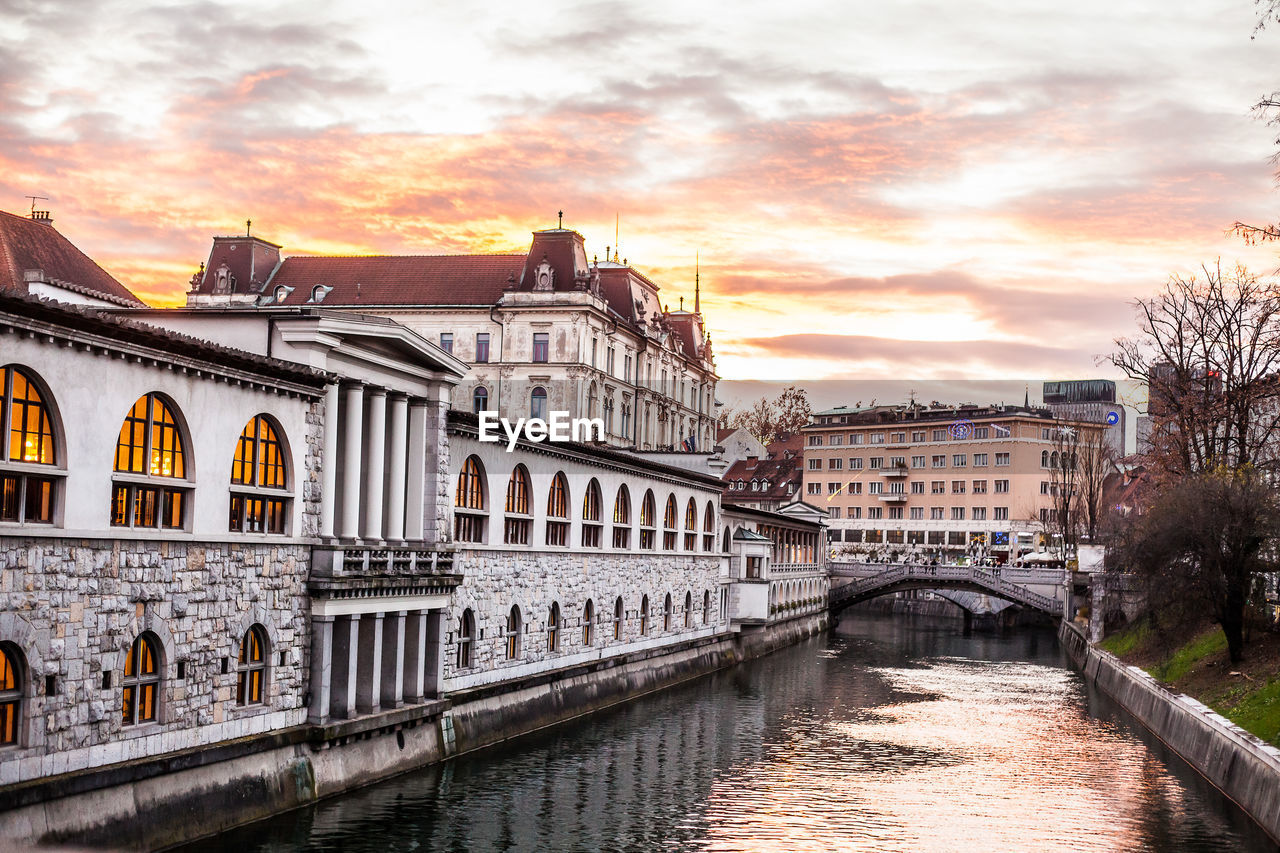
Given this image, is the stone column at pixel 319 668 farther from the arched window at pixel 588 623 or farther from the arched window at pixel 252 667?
the arched window at pixel 588 623

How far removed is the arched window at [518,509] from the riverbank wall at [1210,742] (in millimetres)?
20073

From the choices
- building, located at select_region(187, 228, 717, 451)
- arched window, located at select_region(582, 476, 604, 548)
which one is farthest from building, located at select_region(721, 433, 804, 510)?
arched window, located at select_region(582, 476, 604, 548)

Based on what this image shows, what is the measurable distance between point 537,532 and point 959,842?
18982 mm

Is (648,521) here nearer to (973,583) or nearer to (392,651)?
(392,651)

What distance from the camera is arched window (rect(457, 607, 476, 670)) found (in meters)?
40.0

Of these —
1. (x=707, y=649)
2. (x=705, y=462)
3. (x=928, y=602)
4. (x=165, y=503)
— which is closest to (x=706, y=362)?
(x=928, y=602)

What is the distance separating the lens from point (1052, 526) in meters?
125

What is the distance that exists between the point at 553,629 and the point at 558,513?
12.6 feet

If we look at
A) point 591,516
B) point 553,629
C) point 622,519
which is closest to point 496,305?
point 622,519

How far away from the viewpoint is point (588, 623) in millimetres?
51000

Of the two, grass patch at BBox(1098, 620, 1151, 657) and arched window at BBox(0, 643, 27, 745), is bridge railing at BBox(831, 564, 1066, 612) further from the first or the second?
arched window at BBox(0, 643, 27, 745)

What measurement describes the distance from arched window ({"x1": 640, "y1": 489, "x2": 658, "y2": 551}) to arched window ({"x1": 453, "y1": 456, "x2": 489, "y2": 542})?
16.8 m

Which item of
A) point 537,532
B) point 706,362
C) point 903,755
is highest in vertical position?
point 706,362

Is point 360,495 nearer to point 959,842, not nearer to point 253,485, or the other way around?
point 253,485
